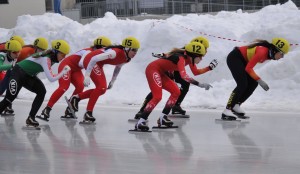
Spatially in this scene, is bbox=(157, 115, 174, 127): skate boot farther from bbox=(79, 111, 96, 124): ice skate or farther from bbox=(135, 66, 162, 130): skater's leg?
bbox=(79, 111, 96, 124): ice skate

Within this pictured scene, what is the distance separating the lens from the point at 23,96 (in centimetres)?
1662

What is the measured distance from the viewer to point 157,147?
827 centimetres

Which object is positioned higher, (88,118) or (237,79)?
(237,79)

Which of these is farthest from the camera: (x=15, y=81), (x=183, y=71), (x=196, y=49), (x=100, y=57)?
(x=100, y=57)

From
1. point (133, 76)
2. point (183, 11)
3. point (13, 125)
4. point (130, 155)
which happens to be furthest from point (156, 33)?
point (130, 155)

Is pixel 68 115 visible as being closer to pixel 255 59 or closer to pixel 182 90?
pixel 182 90

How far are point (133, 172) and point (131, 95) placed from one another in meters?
8.68

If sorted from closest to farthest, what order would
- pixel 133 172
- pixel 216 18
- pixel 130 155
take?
pixel 133 172 < pixel 130 155 < pixel 216 18

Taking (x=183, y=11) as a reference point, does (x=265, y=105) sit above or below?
below

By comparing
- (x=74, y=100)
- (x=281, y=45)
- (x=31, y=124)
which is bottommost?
(x=31, y=124)

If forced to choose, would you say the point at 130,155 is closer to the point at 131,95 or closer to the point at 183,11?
the point at 131,95

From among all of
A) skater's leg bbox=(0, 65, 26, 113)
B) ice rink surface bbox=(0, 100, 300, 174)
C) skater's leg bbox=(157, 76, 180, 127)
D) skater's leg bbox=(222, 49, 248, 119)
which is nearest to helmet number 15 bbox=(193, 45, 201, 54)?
skater's leg bbox=(157, 76, 180, 127)

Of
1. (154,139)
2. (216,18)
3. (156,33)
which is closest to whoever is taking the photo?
(154,139)

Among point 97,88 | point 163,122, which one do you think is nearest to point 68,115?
point 97,88
